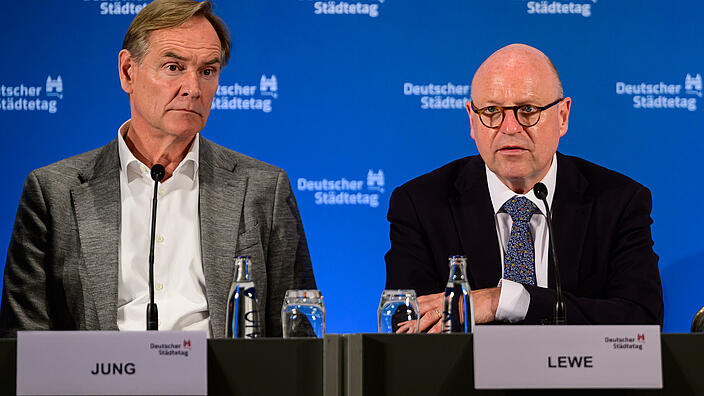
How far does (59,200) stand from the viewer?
8.27 feet

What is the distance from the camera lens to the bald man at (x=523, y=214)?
103 inches

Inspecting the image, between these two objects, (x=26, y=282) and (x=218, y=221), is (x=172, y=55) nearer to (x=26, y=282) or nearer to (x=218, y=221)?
(x=218, y=221)

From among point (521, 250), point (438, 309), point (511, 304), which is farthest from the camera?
point (521, 250)

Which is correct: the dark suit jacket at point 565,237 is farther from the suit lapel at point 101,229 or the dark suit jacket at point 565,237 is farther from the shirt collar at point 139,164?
the suit lapel at point 101,229

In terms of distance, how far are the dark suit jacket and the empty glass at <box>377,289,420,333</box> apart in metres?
0.64

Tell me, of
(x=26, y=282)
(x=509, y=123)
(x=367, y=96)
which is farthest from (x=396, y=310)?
(x=367, y=96)

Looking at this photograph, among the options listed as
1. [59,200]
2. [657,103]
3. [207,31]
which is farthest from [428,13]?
[59,200]

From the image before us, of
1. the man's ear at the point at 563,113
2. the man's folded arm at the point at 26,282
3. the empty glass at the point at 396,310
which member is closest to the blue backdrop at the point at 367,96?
the man's ear at the point at 563,113

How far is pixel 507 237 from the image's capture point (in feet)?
8.84

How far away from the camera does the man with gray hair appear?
8.04 feet

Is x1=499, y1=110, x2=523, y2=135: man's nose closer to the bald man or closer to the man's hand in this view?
the bald man

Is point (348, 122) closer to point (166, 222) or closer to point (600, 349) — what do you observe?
point (166, 222)

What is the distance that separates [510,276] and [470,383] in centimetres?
120

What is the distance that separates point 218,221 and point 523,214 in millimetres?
975
